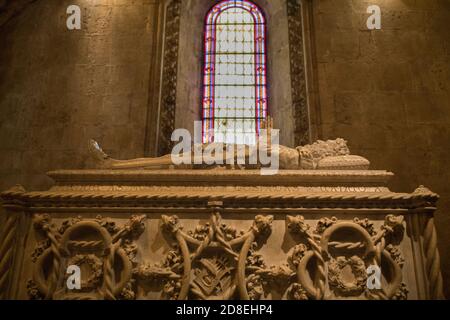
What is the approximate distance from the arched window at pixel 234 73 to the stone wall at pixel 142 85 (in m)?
1.05

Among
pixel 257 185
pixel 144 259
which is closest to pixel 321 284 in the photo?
pixel 257 185

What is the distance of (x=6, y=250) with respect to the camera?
7.55 feet

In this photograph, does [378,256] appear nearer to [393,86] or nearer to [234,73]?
[393,86]

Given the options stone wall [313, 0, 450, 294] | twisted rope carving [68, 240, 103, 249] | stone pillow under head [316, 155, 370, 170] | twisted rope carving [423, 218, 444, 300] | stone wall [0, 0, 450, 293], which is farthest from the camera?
stone wall [0, 0, 450, 293]

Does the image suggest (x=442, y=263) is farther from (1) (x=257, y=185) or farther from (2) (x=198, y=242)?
(2) (x=198, y=242)

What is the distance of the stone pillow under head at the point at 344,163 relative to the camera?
281cm

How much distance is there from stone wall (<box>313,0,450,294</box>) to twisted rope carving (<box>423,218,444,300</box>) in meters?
2.36

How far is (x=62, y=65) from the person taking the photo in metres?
5.29

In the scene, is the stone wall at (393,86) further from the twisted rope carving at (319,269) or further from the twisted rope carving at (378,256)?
the twisted rope carving at (319,269)

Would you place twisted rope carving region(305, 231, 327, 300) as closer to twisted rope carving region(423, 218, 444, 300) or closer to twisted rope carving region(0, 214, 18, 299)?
twisted rope carving region(423, 218, 444, 300)

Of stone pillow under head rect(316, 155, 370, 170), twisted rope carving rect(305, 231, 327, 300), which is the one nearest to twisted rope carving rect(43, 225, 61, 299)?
twisted rope carving rect(305, 231, 327, 300)

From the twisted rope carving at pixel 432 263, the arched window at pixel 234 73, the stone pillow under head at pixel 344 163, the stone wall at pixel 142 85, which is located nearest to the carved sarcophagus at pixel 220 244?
the twisted rope carving at pixel 432 263

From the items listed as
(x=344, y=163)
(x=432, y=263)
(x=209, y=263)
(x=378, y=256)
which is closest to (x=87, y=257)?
(x=209, y=263)

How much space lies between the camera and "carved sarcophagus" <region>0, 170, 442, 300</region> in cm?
227
